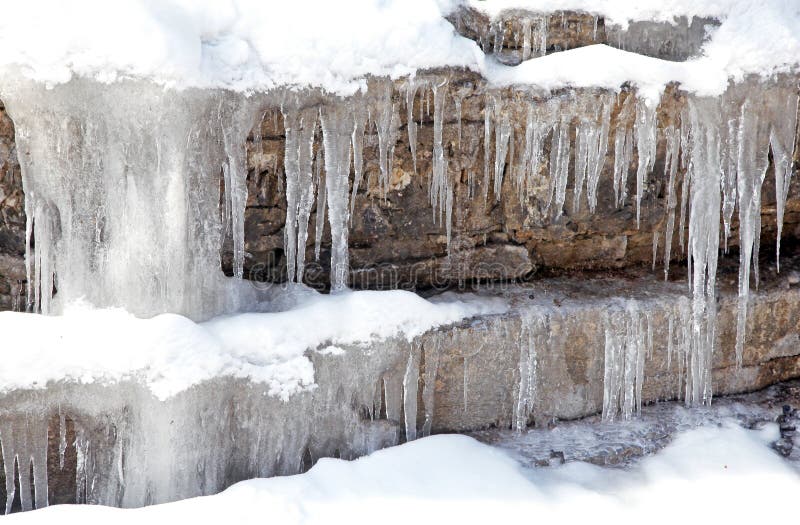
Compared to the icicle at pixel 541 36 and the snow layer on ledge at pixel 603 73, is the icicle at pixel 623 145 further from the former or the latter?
the icicle at pixel 541 36

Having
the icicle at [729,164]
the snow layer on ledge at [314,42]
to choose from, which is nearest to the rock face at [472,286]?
the snow layer on ledge at [314,42]

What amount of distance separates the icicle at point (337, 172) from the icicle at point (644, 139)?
165 cm

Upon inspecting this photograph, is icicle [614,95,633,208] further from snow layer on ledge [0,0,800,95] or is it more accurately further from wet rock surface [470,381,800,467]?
wet rock surface [470,381,800,467]

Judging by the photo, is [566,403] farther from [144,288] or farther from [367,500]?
[144,288]

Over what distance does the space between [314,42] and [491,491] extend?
8.20 feet

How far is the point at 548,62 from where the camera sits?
4.53 m

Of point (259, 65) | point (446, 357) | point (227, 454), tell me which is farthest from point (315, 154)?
point (227, 454)

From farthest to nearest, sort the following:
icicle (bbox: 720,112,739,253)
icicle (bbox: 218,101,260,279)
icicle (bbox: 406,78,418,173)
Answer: icicle (bbox: 720,112,739,253) < icicle (bbox: 406,78,418,173) < icicle (bbox: 218,101,260,279)

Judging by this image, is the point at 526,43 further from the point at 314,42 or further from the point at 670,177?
the point at 314,42

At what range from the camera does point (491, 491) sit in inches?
165

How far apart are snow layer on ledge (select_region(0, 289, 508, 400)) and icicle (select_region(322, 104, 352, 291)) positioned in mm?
286

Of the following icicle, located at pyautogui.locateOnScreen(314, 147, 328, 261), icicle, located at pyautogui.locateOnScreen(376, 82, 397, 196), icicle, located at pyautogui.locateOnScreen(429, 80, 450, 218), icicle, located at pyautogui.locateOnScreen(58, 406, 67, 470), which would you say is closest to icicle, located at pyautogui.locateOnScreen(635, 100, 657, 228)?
icicle, located at pyautogui.locateOnScreen(429, 80, 450, 218)

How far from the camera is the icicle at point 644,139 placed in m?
4.57

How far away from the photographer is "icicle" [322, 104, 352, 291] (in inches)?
169
